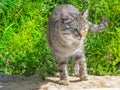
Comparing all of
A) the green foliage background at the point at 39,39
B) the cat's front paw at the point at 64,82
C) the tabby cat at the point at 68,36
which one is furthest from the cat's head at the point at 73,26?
the green foliage background at the point at 39,39

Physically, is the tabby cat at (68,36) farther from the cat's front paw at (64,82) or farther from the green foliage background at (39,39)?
the green foliage background at (39,39)

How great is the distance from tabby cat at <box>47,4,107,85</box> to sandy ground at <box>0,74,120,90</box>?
0.11 meters

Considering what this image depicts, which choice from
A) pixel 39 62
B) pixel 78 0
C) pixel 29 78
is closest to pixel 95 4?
pixel 78 0

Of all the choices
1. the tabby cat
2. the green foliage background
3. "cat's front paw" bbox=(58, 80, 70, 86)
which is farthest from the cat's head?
the green foliage background

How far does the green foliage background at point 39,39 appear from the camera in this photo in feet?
18.2

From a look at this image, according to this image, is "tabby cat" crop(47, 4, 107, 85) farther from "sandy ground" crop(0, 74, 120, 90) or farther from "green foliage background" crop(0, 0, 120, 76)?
"green foliage background" crop(0, 0, 120, 76)

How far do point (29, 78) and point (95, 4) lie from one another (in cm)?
163

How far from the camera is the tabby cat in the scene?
4.70m

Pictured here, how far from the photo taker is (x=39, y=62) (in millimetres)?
5574

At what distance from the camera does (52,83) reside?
4.85m

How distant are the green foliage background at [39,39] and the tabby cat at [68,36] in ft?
1.09

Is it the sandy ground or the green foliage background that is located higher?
the green foliage background

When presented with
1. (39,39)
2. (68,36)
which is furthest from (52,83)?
(39,39)

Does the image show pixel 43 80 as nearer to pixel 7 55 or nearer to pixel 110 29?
pixel 7 55
